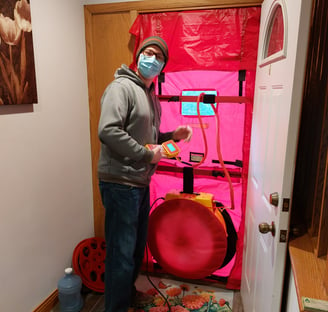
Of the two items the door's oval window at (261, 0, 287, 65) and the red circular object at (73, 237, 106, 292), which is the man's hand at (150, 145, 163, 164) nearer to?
the door's oval window at (261, 0, 287, 65)

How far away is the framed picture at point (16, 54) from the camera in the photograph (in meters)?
1.43

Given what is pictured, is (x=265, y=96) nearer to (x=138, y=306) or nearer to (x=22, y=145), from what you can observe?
(x=22, y=145)

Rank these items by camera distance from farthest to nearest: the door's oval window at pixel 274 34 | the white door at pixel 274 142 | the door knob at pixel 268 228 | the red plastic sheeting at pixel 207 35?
1. the red plastic sheeting at pixel 207 35
2. the door's oval window at pixel 274 34
3. the door knob at pixel 268 228
4. the white door at pixel 274 142

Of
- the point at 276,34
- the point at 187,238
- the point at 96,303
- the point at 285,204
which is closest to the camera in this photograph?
the point at 285,204

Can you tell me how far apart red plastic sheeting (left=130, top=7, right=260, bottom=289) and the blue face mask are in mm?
335

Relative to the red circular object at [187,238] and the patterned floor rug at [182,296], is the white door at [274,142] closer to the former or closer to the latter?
the red circular object at [187,238]

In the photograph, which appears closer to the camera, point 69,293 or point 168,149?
point 168,149

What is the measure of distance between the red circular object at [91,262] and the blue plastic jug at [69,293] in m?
0.12

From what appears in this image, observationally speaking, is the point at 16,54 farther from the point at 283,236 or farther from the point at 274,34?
the point at 283,236

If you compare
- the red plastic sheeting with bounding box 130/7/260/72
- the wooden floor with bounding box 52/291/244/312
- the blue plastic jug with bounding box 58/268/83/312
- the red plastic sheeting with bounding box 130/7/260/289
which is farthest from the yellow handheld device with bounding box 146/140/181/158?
Answer: the wooden floor with bounding box 52/291/244/312

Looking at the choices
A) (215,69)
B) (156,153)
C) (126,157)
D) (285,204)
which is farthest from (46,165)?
(285,204)

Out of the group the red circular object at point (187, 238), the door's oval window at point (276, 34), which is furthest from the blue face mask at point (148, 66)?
the red circular object at point (187, 238)

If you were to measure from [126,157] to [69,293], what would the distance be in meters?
1.00

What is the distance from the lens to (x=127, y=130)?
5.18 ft
